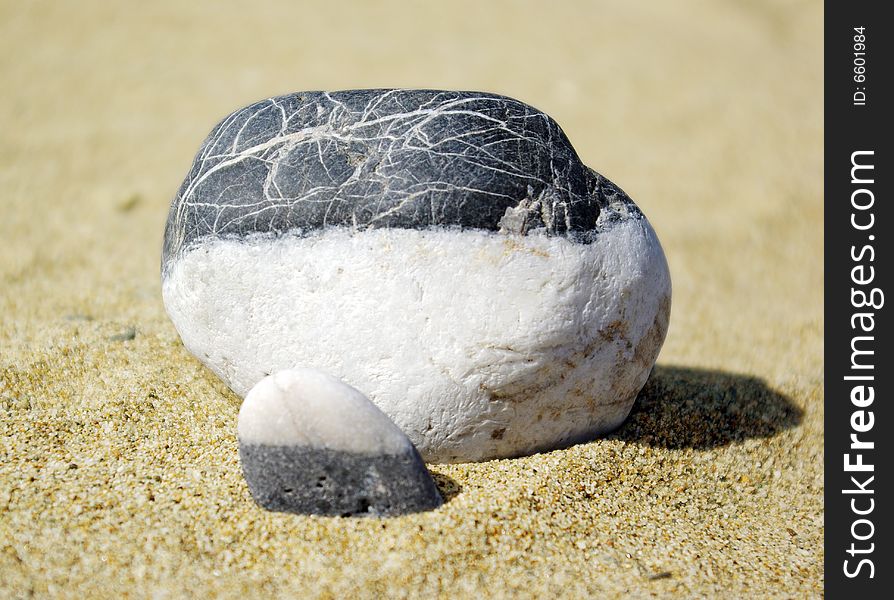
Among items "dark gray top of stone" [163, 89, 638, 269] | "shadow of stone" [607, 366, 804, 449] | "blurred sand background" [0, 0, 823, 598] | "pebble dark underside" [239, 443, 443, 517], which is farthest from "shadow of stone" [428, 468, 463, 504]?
"dark gray top of stone" [163, 89, 638, 269]

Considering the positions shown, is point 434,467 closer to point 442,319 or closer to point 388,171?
point 442,319

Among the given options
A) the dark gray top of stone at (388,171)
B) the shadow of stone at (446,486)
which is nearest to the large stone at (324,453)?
the shadow of stone at (446,486)

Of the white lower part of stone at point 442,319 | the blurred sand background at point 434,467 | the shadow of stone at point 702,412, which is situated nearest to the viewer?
the blurred sand background at point 434,467

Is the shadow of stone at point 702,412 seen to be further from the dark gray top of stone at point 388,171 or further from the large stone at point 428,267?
the dark gray top of stone at point 388,171

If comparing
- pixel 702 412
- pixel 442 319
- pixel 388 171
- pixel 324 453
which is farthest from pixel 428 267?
pixel 702 412

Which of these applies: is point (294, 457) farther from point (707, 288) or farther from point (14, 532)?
point (707, 288)
